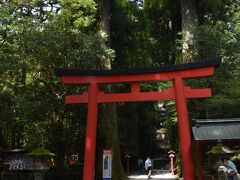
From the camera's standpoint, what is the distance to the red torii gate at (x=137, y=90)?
15.4 meters

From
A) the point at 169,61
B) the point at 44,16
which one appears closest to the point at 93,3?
the point at 44,16

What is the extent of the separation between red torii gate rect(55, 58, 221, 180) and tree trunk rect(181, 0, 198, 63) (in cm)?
621

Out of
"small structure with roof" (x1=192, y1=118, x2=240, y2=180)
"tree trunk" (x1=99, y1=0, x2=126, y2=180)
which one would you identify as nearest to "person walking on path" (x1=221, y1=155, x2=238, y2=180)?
"small structure with roof" (x1=192, y1=118, x2=240, y2=180)

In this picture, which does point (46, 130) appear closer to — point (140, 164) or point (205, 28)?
point (205, 28)

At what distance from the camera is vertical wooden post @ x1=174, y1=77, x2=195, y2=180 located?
14586 mm

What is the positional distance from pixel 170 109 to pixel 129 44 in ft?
18.1

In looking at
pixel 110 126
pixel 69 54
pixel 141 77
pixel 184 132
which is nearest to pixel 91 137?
pixel 141 77

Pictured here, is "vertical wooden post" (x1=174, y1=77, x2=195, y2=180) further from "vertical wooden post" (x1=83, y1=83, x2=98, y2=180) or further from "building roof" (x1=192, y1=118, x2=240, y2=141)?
"vertical wooden post" (x1=83, y1=83, x2=98, y2=180)

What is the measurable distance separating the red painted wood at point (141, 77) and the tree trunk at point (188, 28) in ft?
20.2

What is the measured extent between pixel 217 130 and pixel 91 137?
4.82 meters

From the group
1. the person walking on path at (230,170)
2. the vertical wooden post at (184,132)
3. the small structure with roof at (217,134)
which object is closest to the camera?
the person walking on path at (230,170)

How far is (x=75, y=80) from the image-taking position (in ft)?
53.5

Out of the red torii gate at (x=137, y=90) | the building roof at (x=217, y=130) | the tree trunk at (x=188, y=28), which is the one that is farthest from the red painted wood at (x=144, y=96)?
the tree trunk at (x=188, y=28)

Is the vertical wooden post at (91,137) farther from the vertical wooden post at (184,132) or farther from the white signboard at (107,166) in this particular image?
the vertical wooden post at (184,132)
